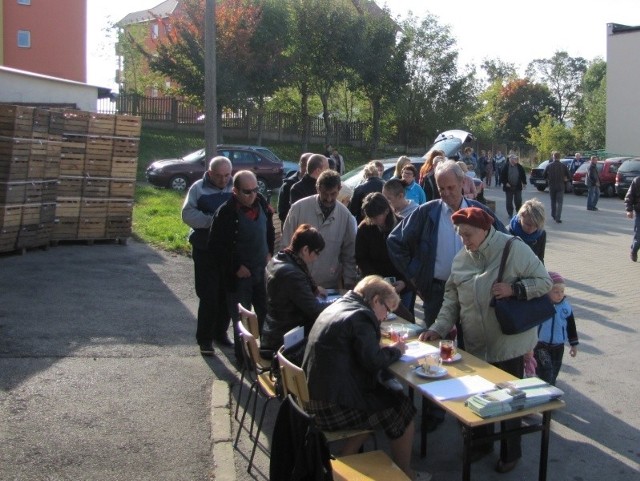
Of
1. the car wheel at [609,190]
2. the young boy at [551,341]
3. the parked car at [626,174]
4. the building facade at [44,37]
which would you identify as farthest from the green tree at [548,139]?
the young boy at [551,341]

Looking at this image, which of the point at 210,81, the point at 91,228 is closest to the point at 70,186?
the point at 91,228

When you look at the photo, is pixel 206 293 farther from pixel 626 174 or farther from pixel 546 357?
pixel 626 174

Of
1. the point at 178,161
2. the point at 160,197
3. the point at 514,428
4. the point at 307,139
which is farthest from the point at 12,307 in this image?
the point at 307,139

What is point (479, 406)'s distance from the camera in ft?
13.8

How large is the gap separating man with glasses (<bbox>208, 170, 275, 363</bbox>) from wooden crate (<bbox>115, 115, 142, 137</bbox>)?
22.5 ft

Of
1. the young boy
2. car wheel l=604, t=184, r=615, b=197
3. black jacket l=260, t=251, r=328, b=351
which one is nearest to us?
black jacket l=260, t=251, r=328, b=351

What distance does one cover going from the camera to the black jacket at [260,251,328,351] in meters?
5.64

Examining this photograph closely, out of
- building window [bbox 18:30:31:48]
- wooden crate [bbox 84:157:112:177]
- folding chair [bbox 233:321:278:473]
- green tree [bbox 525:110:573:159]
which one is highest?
building window [bbox 18:30:31:48]

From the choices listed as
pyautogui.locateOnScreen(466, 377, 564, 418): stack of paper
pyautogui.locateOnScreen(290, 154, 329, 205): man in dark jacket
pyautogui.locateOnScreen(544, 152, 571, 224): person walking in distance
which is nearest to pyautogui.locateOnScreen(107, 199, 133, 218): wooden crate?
pyautogui.locateOnScreen(290, 154, 329, 205): man in dark jacket

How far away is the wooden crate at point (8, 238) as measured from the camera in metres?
11.9

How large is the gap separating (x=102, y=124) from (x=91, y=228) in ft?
5.95

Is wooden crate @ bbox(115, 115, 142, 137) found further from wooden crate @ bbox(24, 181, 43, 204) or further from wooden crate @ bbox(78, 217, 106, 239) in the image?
wooden crate @ bbox(24, 181, 43, 204)

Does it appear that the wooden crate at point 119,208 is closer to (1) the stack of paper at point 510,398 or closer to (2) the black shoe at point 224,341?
(2) the black shoe at point 224,341

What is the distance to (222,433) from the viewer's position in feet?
19.4
